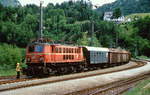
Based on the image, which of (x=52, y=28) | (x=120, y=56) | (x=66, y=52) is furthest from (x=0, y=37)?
(x=66, y=52)

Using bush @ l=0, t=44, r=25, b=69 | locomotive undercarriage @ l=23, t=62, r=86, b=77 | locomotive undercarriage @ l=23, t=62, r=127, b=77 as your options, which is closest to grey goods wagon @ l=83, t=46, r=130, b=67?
locomotive undercarriage @ l=23, t=62, r=127, b=77

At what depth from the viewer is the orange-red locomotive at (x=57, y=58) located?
30078mm

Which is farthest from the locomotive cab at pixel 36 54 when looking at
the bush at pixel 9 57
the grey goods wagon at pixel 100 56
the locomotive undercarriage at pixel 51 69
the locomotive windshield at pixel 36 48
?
the grey goods wagon at pixel 100 56

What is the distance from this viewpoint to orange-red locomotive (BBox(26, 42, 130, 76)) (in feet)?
98.7

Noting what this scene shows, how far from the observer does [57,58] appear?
32094 millimetres

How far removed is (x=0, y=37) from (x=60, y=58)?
288 feet

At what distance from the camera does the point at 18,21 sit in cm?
15275

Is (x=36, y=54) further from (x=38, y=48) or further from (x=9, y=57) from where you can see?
(x=9, y=57)

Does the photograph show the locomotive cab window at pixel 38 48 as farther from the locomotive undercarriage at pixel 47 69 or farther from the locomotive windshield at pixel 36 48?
the locomotive undercarriage at pixel 47 69

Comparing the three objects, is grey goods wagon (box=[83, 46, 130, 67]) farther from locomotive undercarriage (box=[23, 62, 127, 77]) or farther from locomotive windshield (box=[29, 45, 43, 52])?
locomotive windshield (box=[29, 45, 43, 52])

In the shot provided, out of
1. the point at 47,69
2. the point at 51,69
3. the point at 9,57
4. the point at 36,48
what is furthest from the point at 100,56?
the point at 36,48

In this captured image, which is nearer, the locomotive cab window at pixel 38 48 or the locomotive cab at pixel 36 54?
the locomotive cab at pixel 36 54

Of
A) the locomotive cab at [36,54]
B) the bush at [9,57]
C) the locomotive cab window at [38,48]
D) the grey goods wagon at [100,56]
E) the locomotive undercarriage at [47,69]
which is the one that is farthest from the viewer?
the grey goods wagon at [100,56]

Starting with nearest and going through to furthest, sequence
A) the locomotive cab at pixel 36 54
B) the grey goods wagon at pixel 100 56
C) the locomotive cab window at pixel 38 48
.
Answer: the locomotive cab at pixel 36 54
the locomotive cab window at pixel 38 48
the grey goods wagon at pixel 100 56
